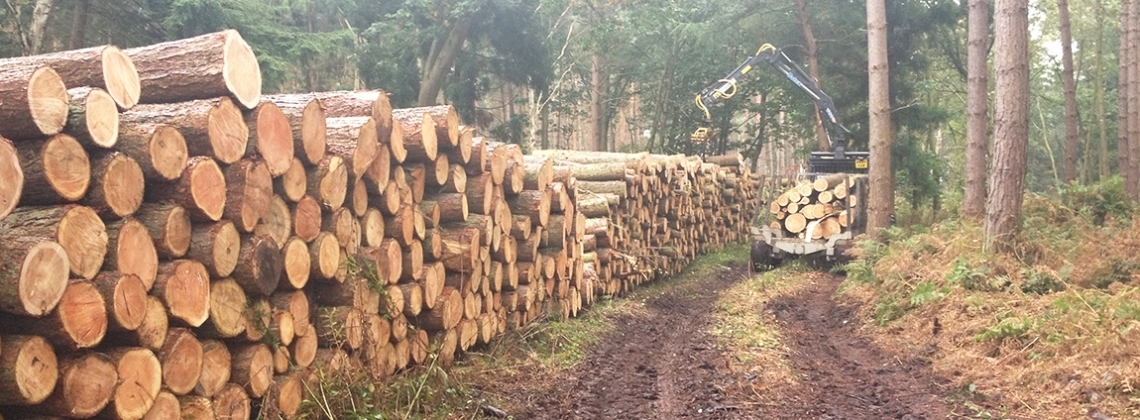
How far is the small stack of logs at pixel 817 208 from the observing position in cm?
1438

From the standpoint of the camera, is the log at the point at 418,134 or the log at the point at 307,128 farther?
the log at the point at 418,134

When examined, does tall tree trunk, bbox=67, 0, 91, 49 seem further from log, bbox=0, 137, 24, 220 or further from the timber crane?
log, bbox=0, 137, 24, 220

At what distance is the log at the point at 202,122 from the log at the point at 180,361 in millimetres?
940

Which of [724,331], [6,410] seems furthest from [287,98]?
[724,331]

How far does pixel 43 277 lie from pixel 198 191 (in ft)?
3.18

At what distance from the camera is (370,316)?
5.48 m

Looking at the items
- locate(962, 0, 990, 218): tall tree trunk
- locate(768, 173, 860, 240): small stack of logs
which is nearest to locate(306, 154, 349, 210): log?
locate(962, 0, 990, 218): tall tree trunk

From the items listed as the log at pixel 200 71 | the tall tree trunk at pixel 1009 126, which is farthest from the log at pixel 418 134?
the tall tree trunk at pixel 1009 126

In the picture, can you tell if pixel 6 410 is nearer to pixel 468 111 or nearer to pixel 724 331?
pixel 724 331

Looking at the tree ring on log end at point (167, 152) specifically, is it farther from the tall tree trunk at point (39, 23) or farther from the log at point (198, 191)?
the tall tree trunk at point (39, 23)

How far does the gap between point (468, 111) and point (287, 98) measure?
1830cm

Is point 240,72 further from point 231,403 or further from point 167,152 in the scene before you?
point 231,403

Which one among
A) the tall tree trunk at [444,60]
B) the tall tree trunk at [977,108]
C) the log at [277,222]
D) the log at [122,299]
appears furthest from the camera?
the tall tree trunk at [444,60]

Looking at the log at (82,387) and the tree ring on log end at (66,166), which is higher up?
the tree ring on log end at (66,166)
